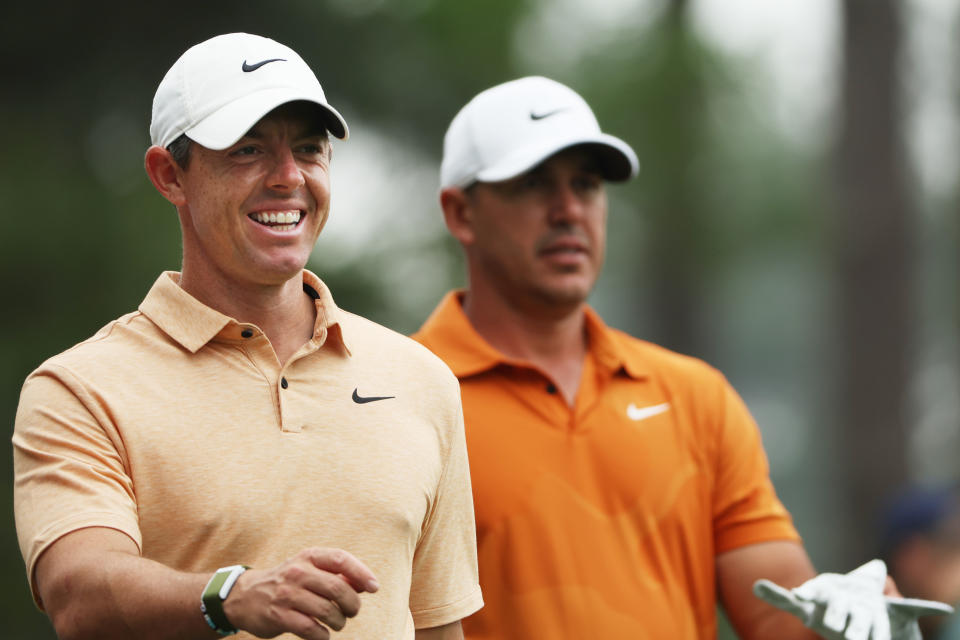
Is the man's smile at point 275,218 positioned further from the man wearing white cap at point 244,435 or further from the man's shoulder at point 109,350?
the man's shoulder at point 109,350

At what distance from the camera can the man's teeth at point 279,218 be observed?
102 inches

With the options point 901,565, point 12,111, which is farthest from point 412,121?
point 901,565

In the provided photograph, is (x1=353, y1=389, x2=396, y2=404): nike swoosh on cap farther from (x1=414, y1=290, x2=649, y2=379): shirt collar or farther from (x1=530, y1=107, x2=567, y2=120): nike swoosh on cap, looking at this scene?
(x1=530, y1=107, x2=567, y2=120): nike swoosh on cap

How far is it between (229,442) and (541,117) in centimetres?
178

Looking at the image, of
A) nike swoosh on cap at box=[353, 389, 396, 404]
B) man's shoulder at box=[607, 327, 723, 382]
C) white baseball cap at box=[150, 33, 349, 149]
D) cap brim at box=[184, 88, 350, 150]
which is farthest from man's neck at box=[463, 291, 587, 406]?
cap brim at box=[184, 88, 350, 150]

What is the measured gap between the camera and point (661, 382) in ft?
12.6

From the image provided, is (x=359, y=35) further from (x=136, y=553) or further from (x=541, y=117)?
(x=136, y=553)

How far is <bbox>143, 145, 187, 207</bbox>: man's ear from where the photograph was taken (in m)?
2.62

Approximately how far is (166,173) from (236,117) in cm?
23

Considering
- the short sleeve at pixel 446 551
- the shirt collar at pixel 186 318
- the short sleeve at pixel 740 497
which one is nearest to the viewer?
the shirt collar at pixel 186 318

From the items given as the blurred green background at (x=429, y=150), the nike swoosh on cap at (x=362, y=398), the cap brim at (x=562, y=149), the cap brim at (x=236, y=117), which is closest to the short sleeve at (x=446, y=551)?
the nike swoosh on cap at (x=362, y=398)

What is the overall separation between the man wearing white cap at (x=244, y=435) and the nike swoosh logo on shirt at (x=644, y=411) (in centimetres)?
92

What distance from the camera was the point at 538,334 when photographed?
387 centimetres

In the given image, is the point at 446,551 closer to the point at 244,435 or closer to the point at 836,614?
the point at 244,435
